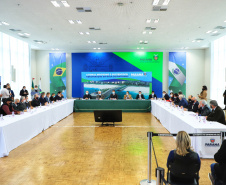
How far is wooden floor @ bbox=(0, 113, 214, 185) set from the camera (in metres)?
4.04

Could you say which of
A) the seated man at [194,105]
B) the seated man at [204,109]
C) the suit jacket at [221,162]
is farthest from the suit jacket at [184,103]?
the suit jacket at [221,162]

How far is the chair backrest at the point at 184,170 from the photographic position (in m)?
2.75

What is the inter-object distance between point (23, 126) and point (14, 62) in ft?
32.9

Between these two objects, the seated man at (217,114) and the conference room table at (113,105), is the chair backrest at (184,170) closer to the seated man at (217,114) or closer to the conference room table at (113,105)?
the seated man at (217,114)

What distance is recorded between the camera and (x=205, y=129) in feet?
16.4

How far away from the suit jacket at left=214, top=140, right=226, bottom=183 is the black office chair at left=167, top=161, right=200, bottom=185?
26 cm

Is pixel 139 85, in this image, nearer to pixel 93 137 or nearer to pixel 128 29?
pixel 128 29

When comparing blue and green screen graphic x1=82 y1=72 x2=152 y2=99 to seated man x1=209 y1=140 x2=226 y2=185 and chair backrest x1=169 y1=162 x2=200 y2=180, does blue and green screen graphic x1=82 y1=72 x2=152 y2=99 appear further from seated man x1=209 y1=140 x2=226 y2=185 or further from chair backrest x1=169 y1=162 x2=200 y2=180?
chair backrest x1=169 y1=162 x2=200 y2=180

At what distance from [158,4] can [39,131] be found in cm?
570

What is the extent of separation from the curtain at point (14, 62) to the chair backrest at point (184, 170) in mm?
12570

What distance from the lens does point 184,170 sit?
275cm

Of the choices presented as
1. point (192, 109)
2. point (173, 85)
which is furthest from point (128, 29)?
point (173, 85)

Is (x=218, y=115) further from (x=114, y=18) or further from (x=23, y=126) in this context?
(x=114, y=18)

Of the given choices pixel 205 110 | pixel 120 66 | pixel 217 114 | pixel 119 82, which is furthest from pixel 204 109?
pixel 120 66
